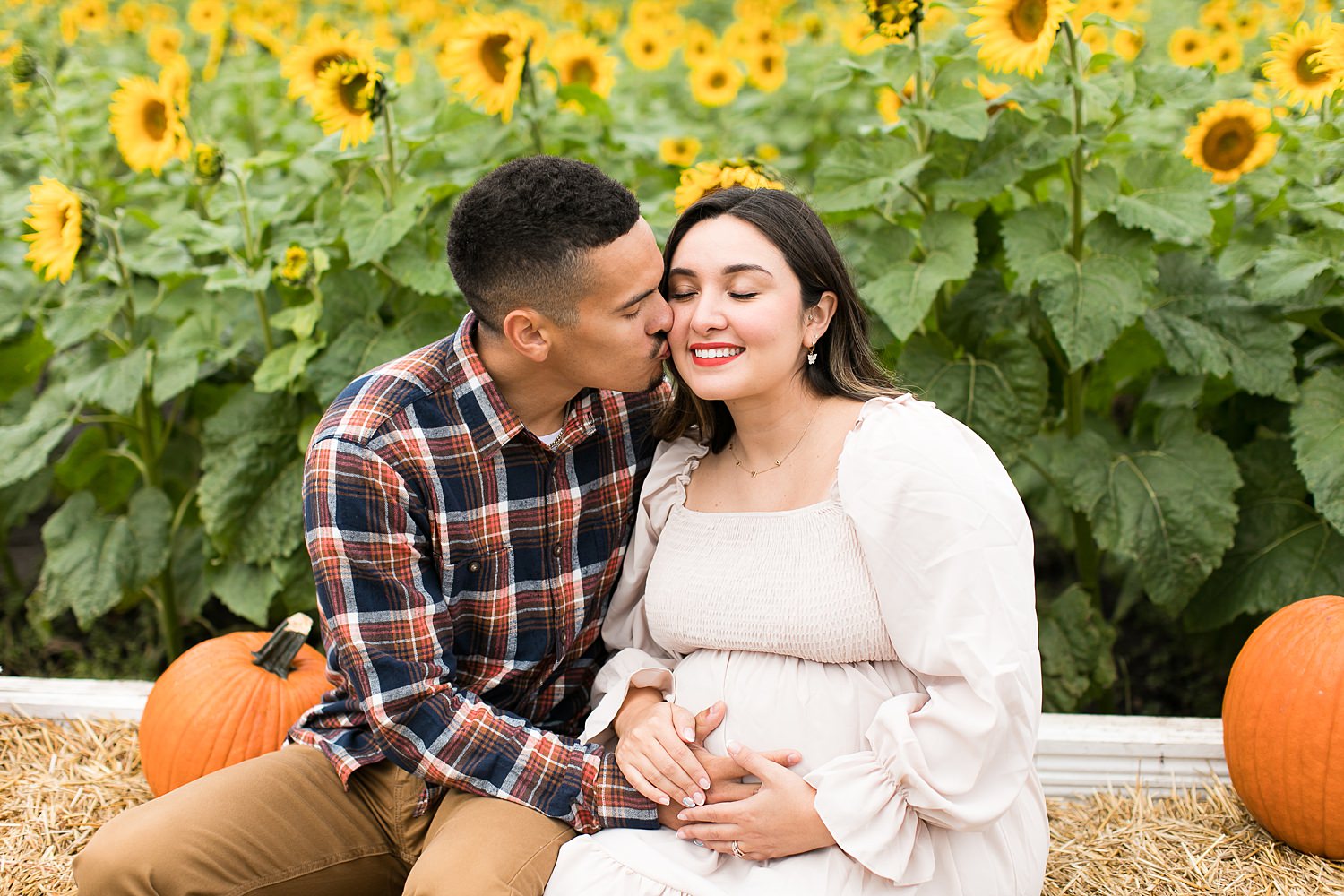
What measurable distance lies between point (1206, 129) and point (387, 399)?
2.20 metres

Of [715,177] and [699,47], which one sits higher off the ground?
[699,47]

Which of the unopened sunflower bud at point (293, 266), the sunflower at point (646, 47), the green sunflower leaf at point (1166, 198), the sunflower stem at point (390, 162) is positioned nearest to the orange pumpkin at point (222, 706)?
the unopened sunflower bud at point (293, 266)

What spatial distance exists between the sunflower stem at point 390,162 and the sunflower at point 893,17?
4.09ft

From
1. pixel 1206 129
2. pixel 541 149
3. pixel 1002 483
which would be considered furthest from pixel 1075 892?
pixel 541 149

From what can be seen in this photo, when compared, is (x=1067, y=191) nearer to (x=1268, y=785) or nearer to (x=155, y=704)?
(x=1268, y=785)

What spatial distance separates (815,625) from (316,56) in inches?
82.8

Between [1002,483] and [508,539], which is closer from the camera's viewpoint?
[1002,483]

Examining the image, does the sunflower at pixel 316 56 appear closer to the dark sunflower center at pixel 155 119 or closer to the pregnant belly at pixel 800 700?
the dark sunflower center at pixel 155 119

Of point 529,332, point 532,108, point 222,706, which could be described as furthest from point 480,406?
point 532,108

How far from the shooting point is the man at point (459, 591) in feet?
6.60

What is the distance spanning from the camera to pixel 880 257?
9.81ft

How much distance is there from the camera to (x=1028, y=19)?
2748 mm

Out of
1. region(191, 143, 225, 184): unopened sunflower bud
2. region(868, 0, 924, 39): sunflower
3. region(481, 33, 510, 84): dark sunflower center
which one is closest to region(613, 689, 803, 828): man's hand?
region(868, 0, 924, 39): sunflower

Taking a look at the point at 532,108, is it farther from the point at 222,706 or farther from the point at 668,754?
the point at 668,754
